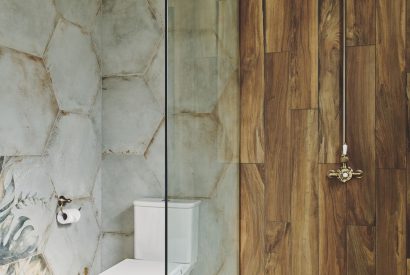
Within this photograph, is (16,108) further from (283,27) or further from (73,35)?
(283,27)

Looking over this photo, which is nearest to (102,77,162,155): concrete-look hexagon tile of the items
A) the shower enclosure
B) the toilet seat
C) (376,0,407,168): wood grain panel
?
the toilet seat

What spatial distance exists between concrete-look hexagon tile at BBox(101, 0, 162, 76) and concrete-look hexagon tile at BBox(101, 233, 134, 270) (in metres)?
0.89

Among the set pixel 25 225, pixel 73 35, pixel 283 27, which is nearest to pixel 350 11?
pixel 283 27

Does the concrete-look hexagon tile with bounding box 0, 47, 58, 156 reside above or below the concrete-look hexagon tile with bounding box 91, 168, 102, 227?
above

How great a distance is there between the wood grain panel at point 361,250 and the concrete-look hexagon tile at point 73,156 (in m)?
1.25

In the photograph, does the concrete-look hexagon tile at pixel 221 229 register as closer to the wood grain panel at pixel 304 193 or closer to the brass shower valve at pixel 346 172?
the wood grain panel at pixel 304 193

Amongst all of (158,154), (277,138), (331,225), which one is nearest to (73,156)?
(158,154)

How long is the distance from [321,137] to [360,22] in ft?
1.50

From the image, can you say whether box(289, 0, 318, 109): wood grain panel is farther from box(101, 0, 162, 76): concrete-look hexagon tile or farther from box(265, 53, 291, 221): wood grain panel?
box(101, 0, 162, 76): concrete-look hexagon tile

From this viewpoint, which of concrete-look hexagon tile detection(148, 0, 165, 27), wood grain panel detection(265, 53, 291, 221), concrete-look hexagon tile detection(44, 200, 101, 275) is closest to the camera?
wood grain panel detection(265, 53, 291, 221)

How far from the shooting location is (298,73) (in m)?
1.48

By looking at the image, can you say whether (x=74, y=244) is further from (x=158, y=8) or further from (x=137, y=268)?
(x=158, y=8)

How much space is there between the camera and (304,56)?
148 cm

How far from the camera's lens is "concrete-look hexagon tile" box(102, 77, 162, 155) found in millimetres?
1990
